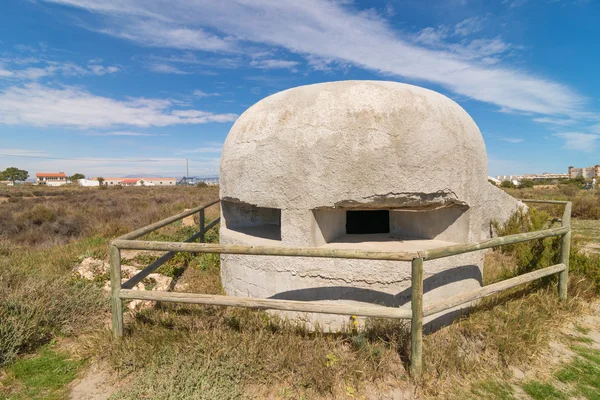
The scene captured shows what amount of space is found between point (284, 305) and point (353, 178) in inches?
55.9

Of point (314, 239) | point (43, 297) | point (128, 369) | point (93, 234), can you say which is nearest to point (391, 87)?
point (314, 239)

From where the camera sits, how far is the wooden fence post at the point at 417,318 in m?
2.56

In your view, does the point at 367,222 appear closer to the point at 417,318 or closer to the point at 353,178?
the point at 353,178

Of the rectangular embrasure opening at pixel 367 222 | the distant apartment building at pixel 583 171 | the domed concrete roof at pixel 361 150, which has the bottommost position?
the rectangular embrasure opening at pixel 367 222

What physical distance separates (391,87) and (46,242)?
382 inches

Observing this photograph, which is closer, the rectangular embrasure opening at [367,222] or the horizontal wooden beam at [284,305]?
the horizontal wooden beam at [284,305]

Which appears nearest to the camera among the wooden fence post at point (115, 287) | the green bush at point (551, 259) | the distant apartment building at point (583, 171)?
the wooden fence post at point (115, 287)

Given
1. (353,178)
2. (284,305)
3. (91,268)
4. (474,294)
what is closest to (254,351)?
(284,305)

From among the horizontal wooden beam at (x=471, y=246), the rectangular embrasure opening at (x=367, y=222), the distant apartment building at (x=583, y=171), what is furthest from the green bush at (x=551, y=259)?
the distant apartment building at (x=583, y=171)

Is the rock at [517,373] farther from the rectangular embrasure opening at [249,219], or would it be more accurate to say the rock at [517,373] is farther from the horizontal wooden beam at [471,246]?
the rectangular embrasure opening at [249,219]

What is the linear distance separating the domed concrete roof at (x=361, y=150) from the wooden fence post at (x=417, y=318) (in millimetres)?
943

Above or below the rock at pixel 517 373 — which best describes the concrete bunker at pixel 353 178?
above

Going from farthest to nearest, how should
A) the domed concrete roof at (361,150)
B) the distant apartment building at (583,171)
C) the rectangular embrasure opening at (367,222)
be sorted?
the distant apartment building at (583,171) < the rectangular embrasure opening at (367,222) < the domed concrete roof at (361,150)

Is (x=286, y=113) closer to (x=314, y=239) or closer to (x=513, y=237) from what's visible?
(x=314, y=239)
